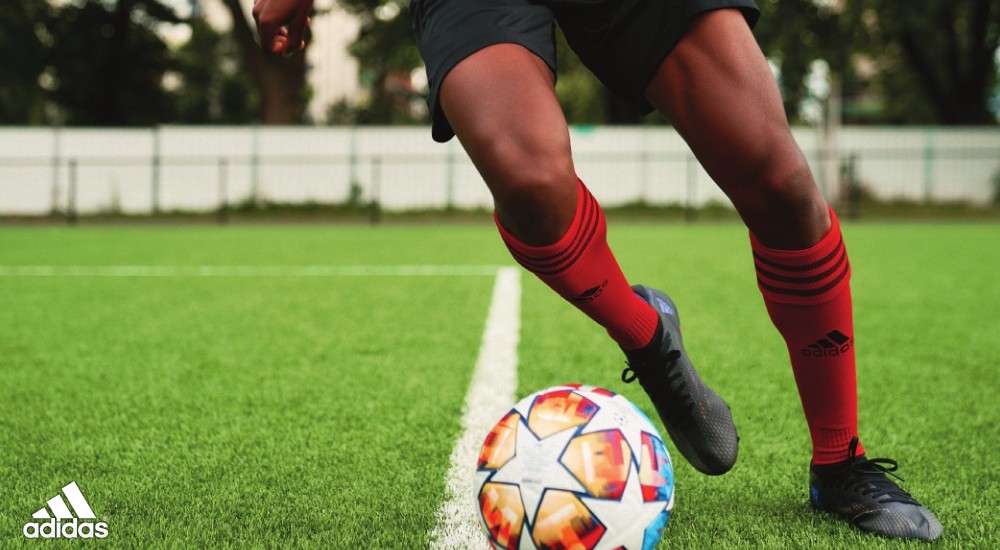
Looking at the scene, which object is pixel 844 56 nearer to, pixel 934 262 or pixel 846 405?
pixel 934 262

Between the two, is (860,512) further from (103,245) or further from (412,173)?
(412,173)

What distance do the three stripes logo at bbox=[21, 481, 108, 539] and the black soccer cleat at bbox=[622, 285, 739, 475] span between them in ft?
3.82

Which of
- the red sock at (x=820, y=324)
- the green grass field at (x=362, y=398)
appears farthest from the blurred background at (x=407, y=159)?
the red sock at (x=820, y=324)

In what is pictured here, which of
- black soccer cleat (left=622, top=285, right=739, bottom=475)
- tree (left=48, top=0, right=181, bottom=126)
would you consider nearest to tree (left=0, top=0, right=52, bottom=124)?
tree (left=48, top=0, right=181, bottom=126)

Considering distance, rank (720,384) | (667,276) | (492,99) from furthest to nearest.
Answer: (667,276)
(720,384)
(492,99)

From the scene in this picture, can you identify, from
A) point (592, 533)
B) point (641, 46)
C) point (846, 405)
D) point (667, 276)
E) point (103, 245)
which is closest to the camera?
point (592, 533)

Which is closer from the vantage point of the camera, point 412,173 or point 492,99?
point 492,99

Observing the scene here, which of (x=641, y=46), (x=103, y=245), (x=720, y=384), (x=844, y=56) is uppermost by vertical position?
(x=844, y=56)

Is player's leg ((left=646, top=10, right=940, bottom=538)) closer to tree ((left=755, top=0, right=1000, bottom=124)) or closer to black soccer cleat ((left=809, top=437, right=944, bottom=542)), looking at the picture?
black soccer cleat ((left=809, top=437, right=944, bottom=542))

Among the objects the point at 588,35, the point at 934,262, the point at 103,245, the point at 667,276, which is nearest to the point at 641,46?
the point at 588,35

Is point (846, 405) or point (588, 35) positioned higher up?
point (588, 35)

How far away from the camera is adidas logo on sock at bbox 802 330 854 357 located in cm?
188

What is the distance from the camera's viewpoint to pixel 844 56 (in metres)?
22.3

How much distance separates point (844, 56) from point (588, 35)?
22783 millimetres
